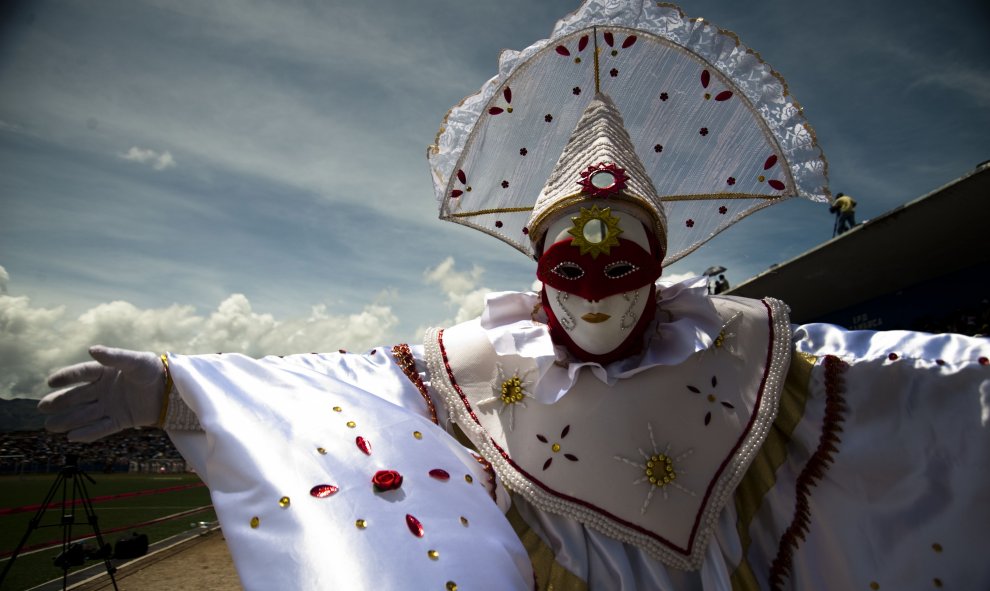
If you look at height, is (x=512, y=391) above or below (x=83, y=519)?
below

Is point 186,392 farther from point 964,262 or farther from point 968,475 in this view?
point 964,262

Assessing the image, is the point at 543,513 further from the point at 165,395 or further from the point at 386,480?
the point at 165,395

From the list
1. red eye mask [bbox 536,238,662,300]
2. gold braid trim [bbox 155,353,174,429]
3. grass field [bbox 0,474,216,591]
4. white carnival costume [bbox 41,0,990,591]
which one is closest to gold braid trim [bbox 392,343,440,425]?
white carnival costume [bbox 41,0,990,591]

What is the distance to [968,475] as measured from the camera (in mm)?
1986

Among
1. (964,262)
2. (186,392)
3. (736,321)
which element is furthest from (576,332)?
(964,262)

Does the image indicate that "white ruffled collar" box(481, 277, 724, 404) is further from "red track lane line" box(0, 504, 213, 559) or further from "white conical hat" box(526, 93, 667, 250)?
"red track lane line" box(0, 504, 213, 559)

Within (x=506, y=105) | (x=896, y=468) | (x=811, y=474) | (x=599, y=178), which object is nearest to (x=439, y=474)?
(x=599, y=178)

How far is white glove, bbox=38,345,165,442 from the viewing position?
1.81 metres

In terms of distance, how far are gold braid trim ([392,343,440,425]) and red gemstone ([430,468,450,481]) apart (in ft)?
1.84

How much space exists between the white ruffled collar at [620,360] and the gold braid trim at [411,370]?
1.16 feet

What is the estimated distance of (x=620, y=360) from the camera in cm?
230

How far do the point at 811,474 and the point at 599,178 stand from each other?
1.44 metres

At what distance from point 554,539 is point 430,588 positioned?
2.94 ft

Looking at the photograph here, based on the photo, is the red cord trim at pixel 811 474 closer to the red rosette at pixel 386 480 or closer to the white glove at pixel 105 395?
the red rosette at pixel 386 480
